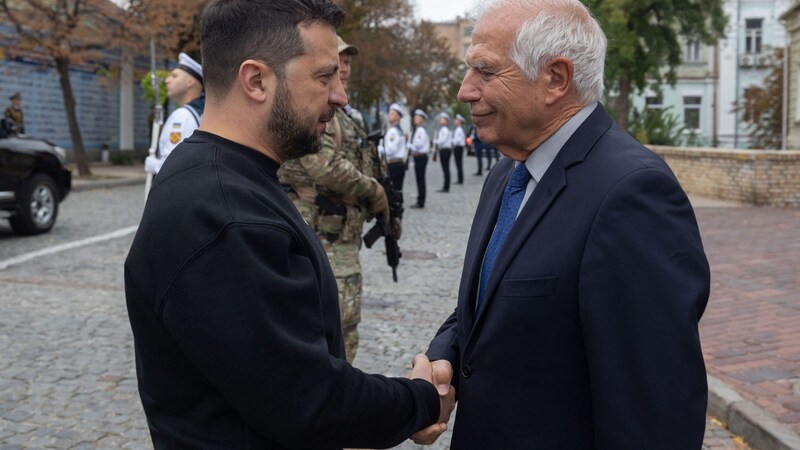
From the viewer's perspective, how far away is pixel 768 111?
32.6 metres

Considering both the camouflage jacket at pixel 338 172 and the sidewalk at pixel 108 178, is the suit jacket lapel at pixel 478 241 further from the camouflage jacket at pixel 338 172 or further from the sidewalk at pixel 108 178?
the sidewalk at pixel 108 178

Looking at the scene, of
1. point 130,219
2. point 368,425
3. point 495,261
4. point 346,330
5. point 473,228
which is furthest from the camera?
point 130,219

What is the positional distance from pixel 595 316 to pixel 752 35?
54.0 metres

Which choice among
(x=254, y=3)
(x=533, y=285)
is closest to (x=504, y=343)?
(x=533, y=285)

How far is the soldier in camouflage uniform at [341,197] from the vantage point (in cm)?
440

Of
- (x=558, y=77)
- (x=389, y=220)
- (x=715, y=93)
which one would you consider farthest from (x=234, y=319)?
(x=715, y=93)

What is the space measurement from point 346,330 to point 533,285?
2.56 meters

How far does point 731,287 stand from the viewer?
8406mm

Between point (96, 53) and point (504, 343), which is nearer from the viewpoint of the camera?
point (504, 343)

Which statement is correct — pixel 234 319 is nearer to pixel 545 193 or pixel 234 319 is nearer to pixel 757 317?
pixel 545 193

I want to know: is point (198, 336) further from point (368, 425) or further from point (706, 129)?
point (706, 129)

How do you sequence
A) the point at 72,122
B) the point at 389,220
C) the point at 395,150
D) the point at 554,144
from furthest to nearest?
the point at 72,122 → the point at 395,150 → the point at 389,220 → the point at 554,144

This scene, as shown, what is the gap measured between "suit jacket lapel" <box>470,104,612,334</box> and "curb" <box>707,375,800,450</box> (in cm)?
284

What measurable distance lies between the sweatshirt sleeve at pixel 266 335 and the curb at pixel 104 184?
64.7 feet
